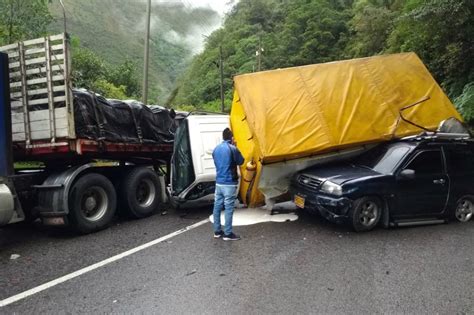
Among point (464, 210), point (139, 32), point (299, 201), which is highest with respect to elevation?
point (139, 32)

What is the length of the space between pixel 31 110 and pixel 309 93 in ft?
15.8

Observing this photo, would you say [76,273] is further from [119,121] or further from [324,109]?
[324,109]

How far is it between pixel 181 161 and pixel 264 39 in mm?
59407

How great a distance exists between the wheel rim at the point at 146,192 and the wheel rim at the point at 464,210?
5.62m

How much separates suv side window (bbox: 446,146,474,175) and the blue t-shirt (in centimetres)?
381

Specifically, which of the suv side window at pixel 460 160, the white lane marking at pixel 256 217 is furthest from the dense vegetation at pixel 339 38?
the white lane marking at pixel 256 217

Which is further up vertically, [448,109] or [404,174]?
[448,109]

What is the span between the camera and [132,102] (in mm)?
8289

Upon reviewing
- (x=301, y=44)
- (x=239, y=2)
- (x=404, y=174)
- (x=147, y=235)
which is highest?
(x=239, y=2)

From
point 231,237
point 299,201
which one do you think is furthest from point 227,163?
point 299,201

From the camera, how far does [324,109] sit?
25.9 feet

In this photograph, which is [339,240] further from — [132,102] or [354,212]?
[132,102]

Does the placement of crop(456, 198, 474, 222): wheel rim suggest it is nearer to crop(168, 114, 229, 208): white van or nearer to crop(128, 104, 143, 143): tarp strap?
crop(168, 114, 229, 208): white van

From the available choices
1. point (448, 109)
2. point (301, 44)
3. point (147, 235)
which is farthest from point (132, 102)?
point (301, 44)
